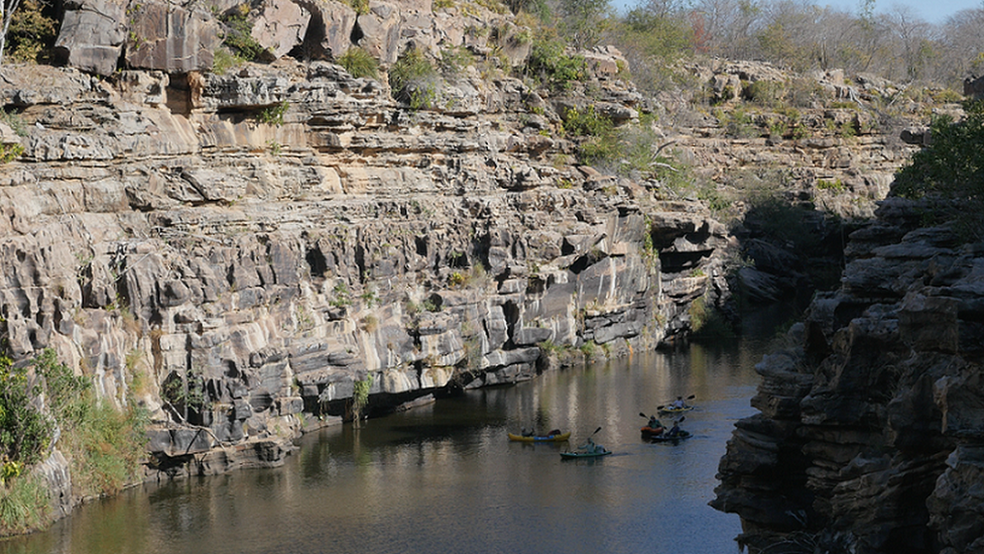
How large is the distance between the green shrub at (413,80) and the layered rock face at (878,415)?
20876 mm

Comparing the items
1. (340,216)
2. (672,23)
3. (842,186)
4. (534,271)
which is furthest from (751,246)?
(340,216)

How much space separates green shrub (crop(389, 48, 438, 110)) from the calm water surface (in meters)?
12.5

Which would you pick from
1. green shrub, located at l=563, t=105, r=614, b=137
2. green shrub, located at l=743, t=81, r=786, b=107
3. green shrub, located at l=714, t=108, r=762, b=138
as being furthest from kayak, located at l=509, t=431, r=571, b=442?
green shrub, located at l=743, t=81, r=786, b=107

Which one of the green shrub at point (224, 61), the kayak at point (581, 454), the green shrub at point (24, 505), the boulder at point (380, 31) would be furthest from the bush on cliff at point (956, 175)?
the green shrub at point (24, 505)

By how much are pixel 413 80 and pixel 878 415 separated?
90.1 ft

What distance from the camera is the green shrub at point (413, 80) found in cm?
4497

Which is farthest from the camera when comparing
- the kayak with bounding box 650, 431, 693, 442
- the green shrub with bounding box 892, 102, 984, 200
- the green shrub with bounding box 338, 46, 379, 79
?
the green shrub with bounding box 338, 46, 379, 79

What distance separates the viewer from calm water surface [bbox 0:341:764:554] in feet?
90.8

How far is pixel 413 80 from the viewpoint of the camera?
4550 centimetres

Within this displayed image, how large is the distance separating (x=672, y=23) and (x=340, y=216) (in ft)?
163

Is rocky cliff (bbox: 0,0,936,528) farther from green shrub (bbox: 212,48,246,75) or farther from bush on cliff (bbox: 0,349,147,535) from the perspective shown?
bush on cliff (bbox: 0,349,147,535)

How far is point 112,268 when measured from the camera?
32.4 m

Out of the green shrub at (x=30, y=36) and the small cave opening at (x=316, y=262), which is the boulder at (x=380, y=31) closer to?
the small cave opening at (x=316, y=262)

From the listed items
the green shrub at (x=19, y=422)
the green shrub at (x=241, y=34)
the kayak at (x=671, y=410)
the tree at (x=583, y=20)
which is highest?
the tree at (x=583, y=20)
